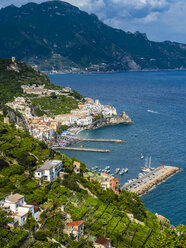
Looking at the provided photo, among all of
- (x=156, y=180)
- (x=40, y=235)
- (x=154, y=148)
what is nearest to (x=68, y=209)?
(x=40, y=235)

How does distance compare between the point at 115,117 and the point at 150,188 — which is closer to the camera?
the point at 150,188

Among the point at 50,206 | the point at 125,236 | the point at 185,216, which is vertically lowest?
the point at 185,216

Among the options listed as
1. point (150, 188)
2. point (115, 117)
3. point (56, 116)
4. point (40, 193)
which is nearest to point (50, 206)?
point (40, 193)

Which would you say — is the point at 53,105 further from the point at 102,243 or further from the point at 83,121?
the point at 102,243

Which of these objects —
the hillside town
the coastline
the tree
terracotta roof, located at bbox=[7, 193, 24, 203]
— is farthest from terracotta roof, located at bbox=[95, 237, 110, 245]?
the hillside town

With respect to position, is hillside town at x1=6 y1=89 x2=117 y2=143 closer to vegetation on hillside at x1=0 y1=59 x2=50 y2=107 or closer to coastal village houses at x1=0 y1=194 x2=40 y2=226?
vegetation on hillside at x1=0 y1=59 x2=50 y2=107

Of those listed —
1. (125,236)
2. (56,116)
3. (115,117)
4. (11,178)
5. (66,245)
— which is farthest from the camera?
(115,117)

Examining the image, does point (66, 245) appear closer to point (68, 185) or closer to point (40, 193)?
point (40, 193)
